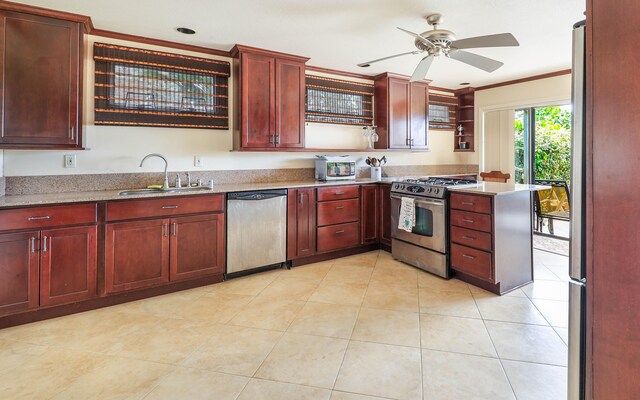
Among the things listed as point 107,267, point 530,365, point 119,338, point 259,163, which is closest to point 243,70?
point 259,163

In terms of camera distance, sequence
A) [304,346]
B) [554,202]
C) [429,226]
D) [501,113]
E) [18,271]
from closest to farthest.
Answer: [304,346] < [18,271] < [429,226] < [554,202] < [501,113]

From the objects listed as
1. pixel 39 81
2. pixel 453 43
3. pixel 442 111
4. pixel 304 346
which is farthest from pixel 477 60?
pixel 39 81

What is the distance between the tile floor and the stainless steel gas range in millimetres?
363

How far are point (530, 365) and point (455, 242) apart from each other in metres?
1.44

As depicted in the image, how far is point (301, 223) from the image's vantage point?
145 inches

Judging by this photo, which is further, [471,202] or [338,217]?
[338,217]

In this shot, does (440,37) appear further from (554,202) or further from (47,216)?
(554,202)

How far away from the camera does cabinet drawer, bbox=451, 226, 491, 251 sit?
9.62ft

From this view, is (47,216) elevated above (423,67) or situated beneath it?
situated beneath

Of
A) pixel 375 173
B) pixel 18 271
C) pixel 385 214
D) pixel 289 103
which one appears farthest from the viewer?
pixel 375 173

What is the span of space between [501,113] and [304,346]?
4986 millimetres

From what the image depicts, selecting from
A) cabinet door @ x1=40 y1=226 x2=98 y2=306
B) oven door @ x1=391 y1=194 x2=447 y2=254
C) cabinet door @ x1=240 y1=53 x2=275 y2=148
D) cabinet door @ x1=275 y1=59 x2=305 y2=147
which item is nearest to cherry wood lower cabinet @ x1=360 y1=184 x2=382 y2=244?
oven door @ x1=391 y1=194 x2=447 y2=254

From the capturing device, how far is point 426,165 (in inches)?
217

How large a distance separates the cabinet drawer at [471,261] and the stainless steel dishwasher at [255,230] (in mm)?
1758
